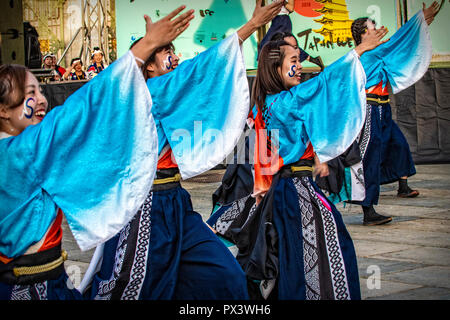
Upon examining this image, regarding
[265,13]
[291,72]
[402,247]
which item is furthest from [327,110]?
[402,247]

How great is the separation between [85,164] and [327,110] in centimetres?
164

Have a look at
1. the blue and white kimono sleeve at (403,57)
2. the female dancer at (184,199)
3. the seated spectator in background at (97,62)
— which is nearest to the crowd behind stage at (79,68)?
the seated spectator in background at (97,62)

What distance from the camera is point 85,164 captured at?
8.14ft

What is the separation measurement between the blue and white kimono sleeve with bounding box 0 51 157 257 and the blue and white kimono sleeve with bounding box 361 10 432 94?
3.62 m

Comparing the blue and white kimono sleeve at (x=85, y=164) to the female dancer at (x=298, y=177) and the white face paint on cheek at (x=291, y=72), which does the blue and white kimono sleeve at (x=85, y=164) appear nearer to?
the female dancer at (x=298, y=177)

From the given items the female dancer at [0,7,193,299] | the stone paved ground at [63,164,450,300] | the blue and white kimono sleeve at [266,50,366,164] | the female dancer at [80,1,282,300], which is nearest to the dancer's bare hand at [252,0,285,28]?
the female dancer at [80,1,282,300]

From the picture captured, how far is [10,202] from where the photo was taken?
2.35 metres

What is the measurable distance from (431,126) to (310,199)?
7.30m

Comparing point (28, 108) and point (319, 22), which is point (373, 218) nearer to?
point (28, 108)

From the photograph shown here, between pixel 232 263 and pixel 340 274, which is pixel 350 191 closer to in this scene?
pixel 340 274

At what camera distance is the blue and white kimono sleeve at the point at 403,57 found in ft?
18.0

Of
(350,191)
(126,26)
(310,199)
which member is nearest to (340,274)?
(310,199)

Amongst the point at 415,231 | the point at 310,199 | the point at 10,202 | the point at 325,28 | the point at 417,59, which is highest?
the point at 325,28
